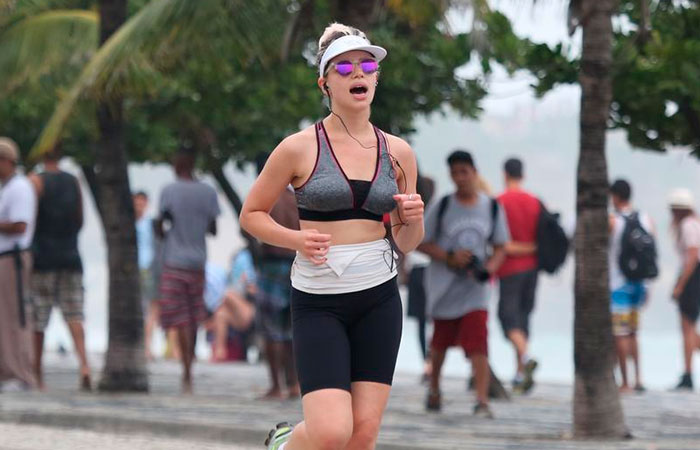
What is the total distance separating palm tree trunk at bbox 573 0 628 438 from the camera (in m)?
11.2

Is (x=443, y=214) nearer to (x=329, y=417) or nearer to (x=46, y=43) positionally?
(x=46, y=43)

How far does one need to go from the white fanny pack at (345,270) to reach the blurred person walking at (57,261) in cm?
918

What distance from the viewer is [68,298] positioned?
15602 millimetres

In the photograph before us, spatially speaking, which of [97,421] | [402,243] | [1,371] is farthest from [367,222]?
[1,371]

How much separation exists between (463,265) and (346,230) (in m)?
6.46

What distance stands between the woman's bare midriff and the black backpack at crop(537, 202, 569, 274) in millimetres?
9345

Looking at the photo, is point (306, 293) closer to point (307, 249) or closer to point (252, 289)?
point (307, 249)

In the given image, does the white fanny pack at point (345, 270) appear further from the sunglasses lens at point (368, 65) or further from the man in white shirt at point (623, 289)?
the man in white shirt at point (623, 289)

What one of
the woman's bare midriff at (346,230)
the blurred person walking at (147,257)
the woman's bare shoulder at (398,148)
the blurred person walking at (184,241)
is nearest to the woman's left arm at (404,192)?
the woman's bare shoulder at (398,148)

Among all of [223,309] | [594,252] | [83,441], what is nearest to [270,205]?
[594,252]

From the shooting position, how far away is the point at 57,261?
15.5 meters

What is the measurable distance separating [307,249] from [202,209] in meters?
8.77

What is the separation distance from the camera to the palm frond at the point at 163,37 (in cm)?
1395

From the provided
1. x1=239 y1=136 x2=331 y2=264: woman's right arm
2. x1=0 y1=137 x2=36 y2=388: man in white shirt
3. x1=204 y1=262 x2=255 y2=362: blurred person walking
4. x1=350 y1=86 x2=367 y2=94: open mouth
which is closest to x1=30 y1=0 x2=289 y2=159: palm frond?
x1=0 y1=137 x2=36 y2=388: man in white shirt
